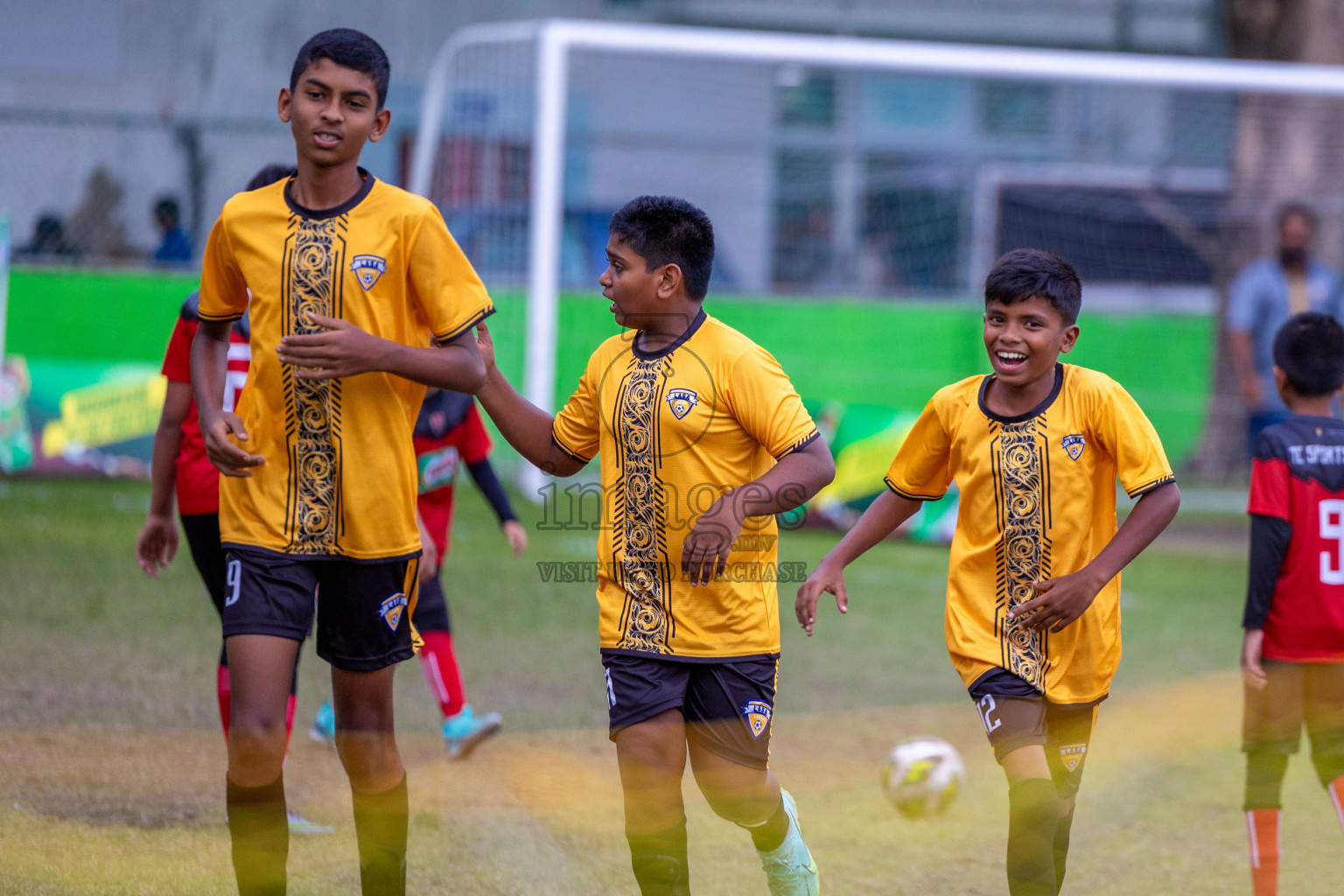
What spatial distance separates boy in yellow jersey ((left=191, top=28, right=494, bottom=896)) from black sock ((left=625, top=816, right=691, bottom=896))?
0.58 m

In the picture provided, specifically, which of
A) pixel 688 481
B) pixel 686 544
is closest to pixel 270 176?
pixel 688 481

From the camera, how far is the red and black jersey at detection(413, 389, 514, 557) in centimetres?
499

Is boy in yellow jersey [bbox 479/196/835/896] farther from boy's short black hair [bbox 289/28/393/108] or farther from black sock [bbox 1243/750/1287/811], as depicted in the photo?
black sock [bbox 1243/750/1287/811]

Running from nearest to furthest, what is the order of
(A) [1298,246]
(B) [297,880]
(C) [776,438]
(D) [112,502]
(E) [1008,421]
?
(C) [776,438] → (E) [1008,421] → (B) [297,880] → (A) [1298,246] → (D) [112,502]

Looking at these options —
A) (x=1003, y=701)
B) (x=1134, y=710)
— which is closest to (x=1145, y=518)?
(x=1003, y=701)

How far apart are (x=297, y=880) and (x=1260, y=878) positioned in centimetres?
257

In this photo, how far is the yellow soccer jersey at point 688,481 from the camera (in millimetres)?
3125

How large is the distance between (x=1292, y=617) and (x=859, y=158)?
1404 cm

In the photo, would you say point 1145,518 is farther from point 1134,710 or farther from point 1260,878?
point 1134,710

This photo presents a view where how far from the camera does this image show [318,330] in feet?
10.0


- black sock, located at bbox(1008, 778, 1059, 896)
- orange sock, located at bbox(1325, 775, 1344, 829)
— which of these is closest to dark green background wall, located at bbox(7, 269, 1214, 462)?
orange sock, located at bbox(1325, 775, 1344, 829)

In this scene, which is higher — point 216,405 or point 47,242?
point 47,242

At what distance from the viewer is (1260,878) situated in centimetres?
370

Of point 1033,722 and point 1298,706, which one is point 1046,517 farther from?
point 1298,706
